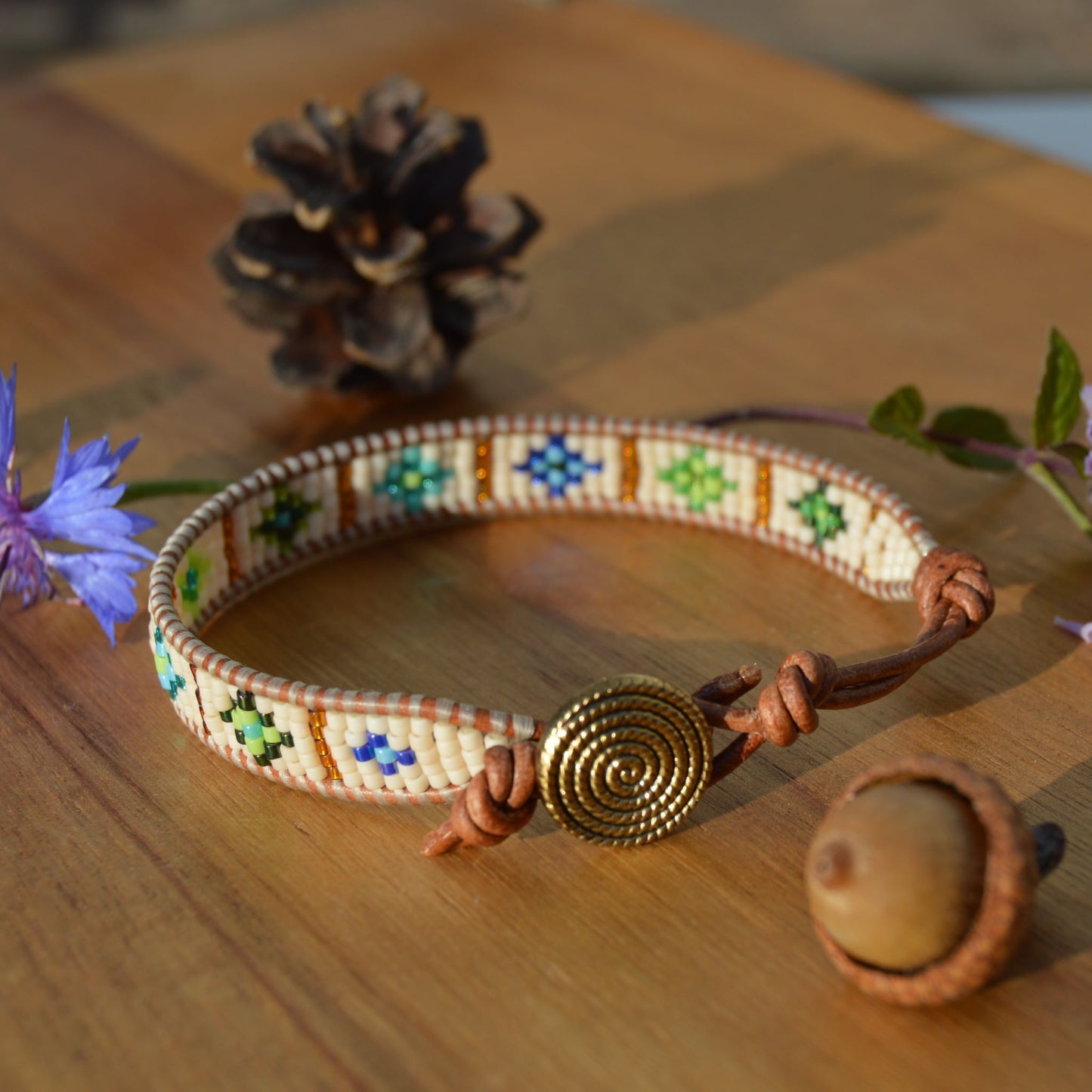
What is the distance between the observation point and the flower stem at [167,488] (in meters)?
0.74

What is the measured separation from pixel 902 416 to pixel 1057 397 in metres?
0.08

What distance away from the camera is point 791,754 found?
23.6 inches

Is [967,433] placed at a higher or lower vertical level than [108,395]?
higher

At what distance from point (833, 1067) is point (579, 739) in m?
0.14

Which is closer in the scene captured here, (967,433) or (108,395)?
(967,433)

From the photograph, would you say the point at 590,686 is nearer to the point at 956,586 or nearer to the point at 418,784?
the point at 418,784

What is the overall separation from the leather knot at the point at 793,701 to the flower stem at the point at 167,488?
33cm

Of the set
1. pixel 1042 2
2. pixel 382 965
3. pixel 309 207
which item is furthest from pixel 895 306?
pixel 1042 2

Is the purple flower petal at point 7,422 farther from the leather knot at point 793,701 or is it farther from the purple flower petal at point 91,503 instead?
the leather knot at point 793,701

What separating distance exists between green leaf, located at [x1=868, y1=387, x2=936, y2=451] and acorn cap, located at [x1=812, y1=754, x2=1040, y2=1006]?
28 centimetres

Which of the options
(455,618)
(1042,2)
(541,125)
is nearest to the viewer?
(455,618)

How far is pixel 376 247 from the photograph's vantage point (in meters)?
0.81

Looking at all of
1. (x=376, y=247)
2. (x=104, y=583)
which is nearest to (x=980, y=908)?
(x=104, y=583)

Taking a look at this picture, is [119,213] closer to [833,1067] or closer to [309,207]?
[309,207]
